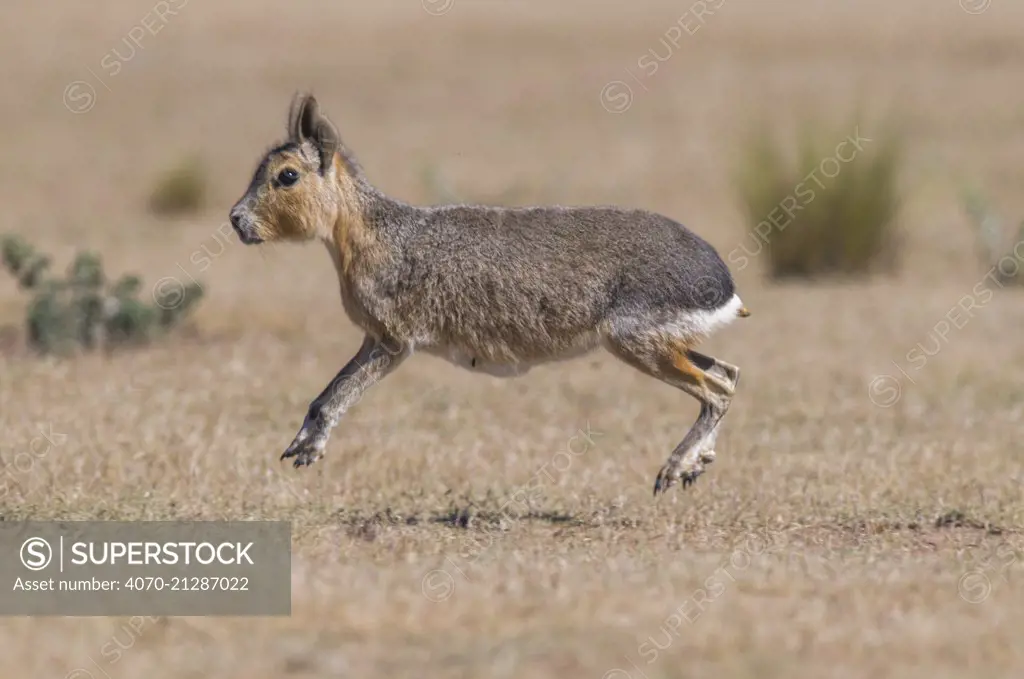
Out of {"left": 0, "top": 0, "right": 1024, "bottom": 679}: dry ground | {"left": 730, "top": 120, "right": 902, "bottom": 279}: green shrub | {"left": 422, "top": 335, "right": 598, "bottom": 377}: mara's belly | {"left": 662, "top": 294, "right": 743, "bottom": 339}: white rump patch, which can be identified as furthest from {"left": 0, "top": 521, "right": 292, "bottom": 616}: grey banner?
{"left": 730, "top": 120, "right": 902, "bottom": 279}: green shrub

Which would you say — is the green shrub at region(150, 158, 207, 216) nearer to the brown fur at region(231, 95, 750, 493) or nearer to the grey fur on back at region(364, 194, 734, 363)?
the brown fur at region(231, 95, 750, 493)

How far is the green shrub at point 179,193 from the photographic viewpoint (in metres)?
19.1

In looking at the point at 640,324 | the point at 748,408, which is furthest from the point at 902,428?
the point at 640,324

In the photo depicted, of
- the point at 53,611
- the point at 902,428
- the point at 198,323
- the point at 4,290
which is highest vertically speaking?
the point at 4,290

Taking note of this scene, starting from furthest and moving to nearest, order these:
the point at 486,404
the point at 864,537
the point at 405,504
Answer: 1. the point at 486,404
2. the point at 405,504
3. the point at 864,537

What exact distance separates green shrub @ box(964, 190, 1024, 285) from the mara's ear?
345 inches

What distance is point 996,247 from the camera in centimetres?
1559

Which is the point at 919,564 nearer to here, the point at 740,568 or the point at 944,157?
the point at 740,568

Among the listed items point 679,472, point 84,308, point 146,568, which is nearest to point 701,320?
point 679,472

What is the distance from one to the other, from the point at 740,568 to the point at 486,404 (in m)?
4.14

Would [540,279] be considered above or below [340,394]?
above

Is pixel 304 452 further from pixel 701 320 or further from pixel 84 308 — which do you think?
pixel 84 308

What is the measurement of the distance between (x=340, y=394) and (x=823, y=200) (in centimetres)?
866

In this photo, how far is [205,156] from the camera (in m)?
21.2
